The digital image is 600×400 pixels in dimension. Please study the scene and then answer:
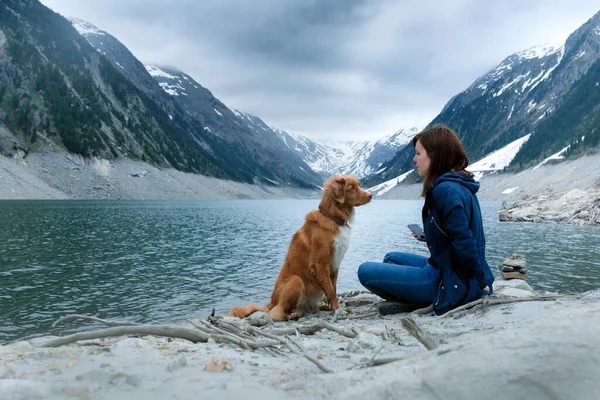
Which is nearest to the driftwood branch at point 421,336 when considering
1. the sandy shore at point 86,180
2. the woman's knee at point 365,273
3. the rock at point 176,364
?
the rock at point 176,364

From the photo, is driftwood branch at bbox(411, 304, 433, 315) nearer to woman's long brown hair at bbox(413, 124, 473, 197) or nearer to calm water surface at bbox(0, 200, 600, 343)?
woman's long brown hair at bbox(413, 124, 473, 197)

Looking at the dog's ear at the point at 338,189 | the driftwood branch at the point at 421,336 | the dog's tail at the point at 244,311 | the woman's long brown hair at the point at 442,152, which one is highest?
the woman's long brown hair at the point at 442,152

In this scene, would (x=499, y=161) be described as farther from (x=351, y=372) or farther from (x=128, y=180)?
(x=351, y=372)

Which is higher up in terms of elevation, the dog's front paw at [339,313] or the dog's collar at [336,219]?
the dog's collar at [336,219]

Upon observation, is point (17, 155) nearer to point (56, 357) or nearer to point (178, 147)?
point (178, 147)

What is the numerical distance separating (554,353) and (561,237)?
28.0 meters

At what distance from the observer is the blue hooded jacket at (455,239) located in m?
4.30

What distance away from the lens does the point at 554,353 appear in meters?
1.41

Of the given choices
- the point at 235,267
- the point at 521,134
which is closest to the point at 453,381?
the point at 235,267

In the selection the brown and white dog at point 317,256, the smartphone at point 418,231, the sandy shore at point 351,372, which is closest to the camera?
the sandy shore at point 351,372

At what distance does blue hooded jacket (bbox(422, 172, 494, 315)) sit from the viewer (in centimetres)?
430

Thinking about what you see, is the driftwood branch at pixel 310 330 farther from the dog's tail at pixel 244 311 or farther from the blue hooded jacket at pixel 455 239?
the dog's tail at pixel 244 311

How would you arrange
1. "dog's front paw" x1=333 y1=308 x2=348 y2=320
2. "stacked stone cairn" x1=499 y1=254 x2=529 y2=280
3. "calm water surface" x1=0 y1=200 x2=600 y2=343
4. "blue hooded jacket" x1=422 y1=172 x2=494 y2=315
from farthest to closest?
1. "stacked stone cairn" x1=499 y1=254 x2=529 y2=280
2. "calm water surface" x1=0 y1=200 x2=600 y2=343
3. "dog's front paw" x1=333 y1=308 x2=348 y2=320
4. "blue hooded jacket" x1=422 y1=172 x2=494 y2=315

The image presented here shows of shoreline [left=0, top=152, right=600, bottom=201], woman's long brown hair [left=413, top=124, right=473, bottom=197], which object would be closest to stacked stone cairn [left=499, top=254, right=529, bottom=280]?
woman's long brown hair [left=413, top=124, right=473, bottom=197]
